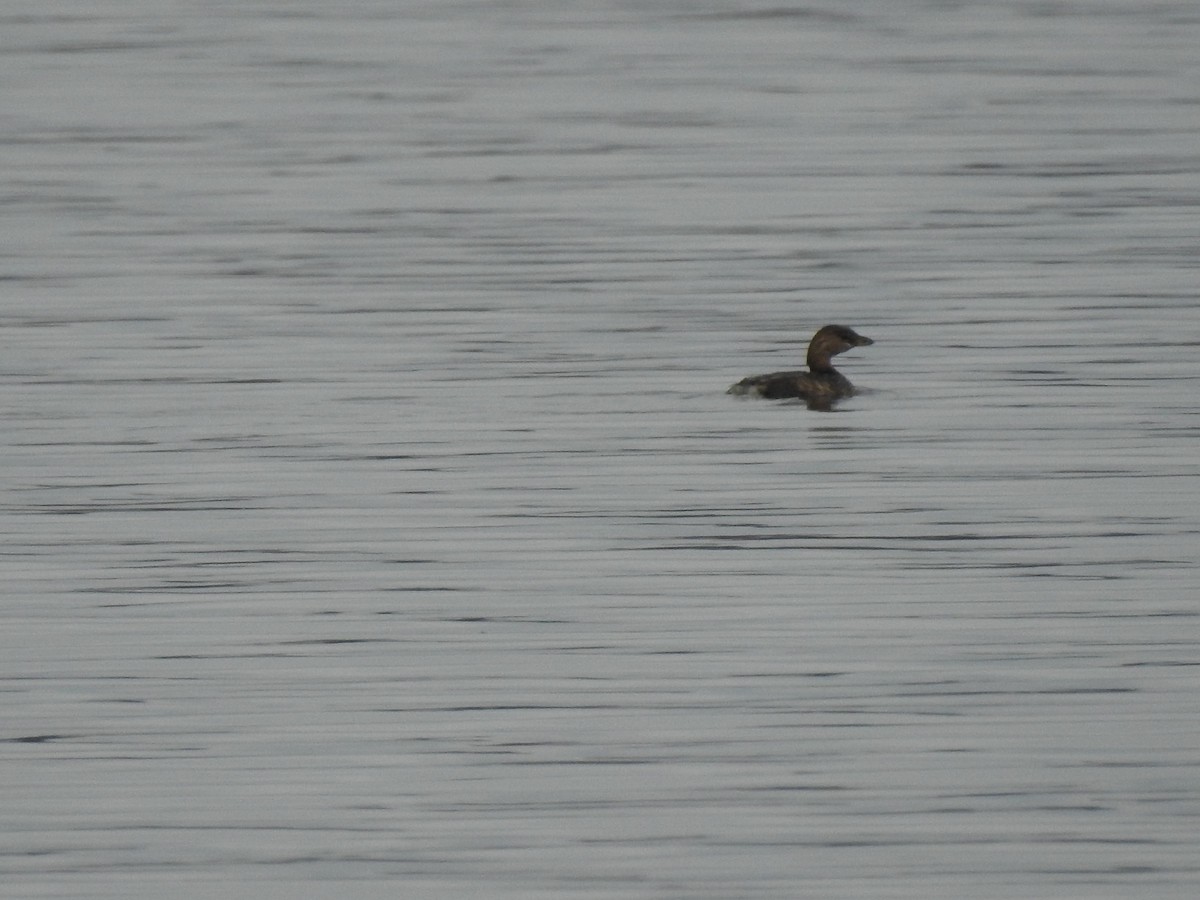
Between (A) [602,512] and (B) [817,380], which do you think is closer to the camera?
(A) [602,512]

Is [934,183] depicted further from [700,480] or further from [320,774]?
[320,774]

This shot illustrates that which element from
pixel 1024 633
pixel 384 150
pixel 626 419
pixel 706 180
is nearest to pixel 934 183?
pixel 706 180

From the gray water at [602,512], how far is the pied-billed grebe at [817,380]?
114 millimetres

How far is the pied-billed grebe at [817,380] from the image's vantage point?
38.9 ft

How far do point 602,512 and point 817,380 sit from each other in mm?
2594

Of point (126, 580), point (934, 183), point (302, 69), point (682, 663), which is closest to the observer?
point (682, 663)

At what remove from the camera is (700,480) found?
10.4 metres

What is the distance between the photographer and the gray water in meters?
6.66

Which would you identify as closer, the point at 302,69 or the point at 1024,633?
the point at 1024,633

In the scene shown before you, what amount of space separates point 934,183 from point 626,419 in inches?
311

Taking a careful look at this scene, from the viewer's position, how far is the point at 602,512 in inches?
386

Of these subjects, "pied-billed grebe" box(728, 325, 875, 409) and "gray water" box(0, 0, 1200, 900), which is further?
"pied-billed grebe" box(728, 325, 875, 409)

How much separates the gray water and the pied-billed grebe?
0.37 feet

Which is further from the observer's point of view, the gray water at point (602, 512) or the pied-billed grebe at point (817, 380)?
the pied-billed grebe at point (817, 380)
